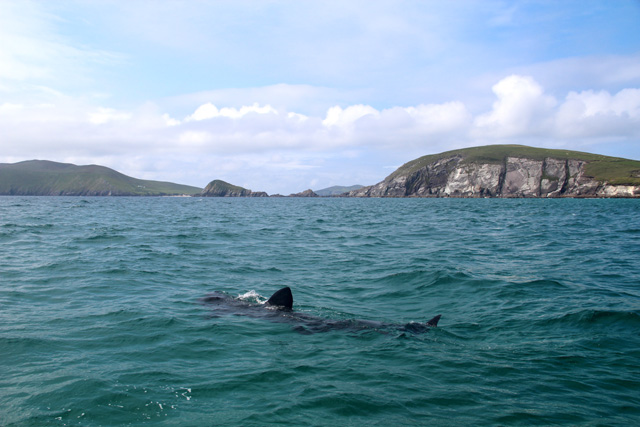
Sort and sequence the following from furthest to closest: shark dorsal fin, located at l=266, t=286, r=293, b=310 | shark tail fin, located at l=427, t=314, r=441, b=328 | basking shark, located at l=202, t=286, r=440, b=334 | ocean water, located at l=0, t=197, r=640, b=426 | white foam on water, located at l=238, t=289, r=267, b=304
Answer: white foam on water, located at l=238, t=289, r=267, b=304, shark dorsal fin, located at l=266, t=286, r=293, b=310, shark tail fin, located at l=427, t=314, r=441, b=328, basking shark, located at l=202, t=286, r=440, b=334, ocean water, located at l=0, t=197, r=640, b=426

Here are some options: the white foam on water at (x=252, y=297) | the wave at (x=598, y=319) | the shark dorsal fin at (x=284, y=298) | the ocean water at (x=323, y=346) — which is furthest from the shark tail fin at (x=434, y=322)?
the white foam on water at (x=252, y=297)

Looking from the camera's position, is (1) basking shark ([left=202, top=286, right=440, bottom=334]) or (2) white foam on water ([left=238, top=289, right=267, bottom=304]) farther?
(2) white foam on water ([left=238, top=289, right=267, bottom=304])

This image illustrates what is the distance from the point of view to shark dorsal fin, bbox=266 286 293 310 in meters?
14.3

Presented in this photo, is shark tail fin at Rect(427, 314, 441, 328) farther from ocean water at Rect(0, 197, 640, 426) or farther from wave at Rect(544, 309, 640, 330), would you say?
wave at Rect(544, 309, 640, 330)

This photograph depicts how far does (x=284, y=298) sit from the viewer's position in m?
14.4

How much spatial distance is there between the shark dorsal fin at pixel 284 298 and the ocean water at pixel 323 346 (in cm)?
104

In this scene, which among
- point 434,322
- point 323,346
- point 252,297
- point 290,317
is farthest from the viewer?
point 252,297

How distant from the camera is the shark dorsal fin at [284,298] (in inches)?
562

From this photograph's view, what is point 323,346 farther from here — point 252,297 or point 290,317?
point 252,297

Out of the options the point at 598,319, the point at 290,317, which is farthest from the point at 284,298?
the point at 598,319

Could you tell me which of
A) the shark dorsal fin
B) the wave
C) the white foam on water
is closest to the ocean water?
the wave

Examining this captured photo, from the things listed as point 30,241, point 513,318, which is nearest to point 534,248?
point 513,318

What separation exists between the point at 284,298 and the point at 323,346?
372 centimetres

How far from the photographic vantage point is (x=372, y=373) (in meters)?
9.26
